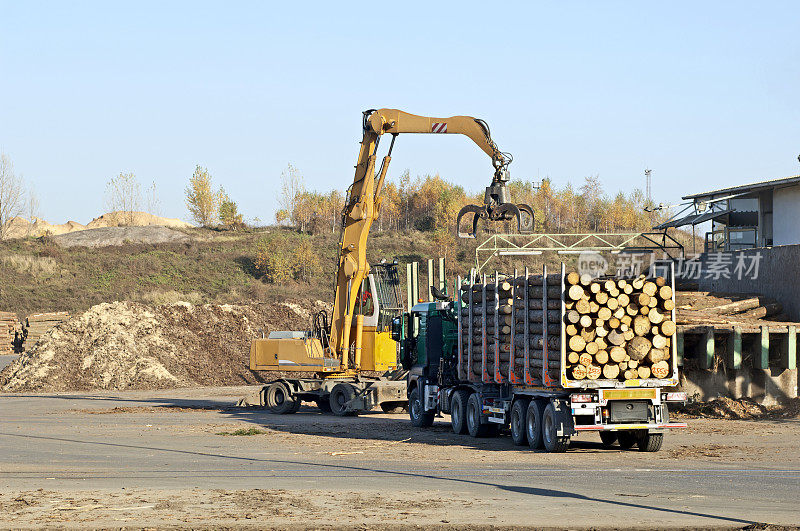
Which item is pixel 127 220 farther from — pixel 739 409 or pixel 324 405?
pixel 739 409

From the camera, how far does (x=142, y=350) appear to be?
44562mm

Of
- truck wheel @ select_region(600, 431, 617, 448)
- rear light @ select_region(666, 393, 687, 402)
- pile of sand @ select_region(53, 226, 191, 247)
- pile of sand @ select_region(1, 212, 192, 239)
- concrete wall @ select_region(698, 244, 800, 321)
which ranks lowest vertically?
truck wheel @ select_region(600, 431, 617, 448)

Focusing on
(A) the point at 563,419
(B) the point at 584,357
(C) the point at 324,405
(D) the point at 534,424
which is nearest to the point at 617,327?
(B) the point at 584,357

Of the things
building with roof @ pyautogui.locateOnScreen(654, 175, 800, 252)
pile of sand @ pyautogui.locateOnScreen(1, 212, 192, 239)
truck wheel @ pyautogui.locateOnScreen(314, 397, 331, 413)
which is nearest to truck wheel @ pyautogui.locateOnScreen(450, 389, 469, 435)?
truck wheel @ pyautogui.locateOnScreen(314, 397, 331, 413)

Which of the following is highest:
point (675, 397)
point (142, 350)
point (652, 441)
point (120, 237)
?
point (120, 237)

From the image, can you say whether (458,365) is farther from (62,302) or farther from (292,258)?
(292,258)

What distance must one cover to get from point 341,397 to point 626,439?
11.0 m

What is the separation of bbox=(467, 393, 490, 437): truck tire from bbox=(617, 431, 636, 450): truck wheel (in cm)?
311

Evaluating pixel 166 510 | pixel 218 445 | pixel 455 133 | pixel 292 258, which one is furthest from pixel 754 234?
pixel 292 258

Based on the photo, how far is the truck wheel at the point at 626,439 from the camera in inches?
764

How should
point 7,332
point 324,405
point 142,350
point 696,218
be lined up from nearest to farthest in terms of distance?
1. point 324,405
2. point 696,218
3. point 142,350
4. point 7,332

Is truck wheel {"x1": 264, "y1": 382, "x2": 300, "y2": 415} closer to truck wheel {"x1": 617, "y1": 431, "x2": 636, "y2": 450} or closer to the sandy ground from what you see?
the sandy ground

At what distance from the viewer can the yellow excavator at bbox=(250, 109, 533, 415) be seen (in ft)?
89.3

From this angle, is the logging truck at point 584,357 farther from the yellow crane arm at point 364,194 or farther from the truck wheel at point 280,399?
the truck wheel at point 280,399
